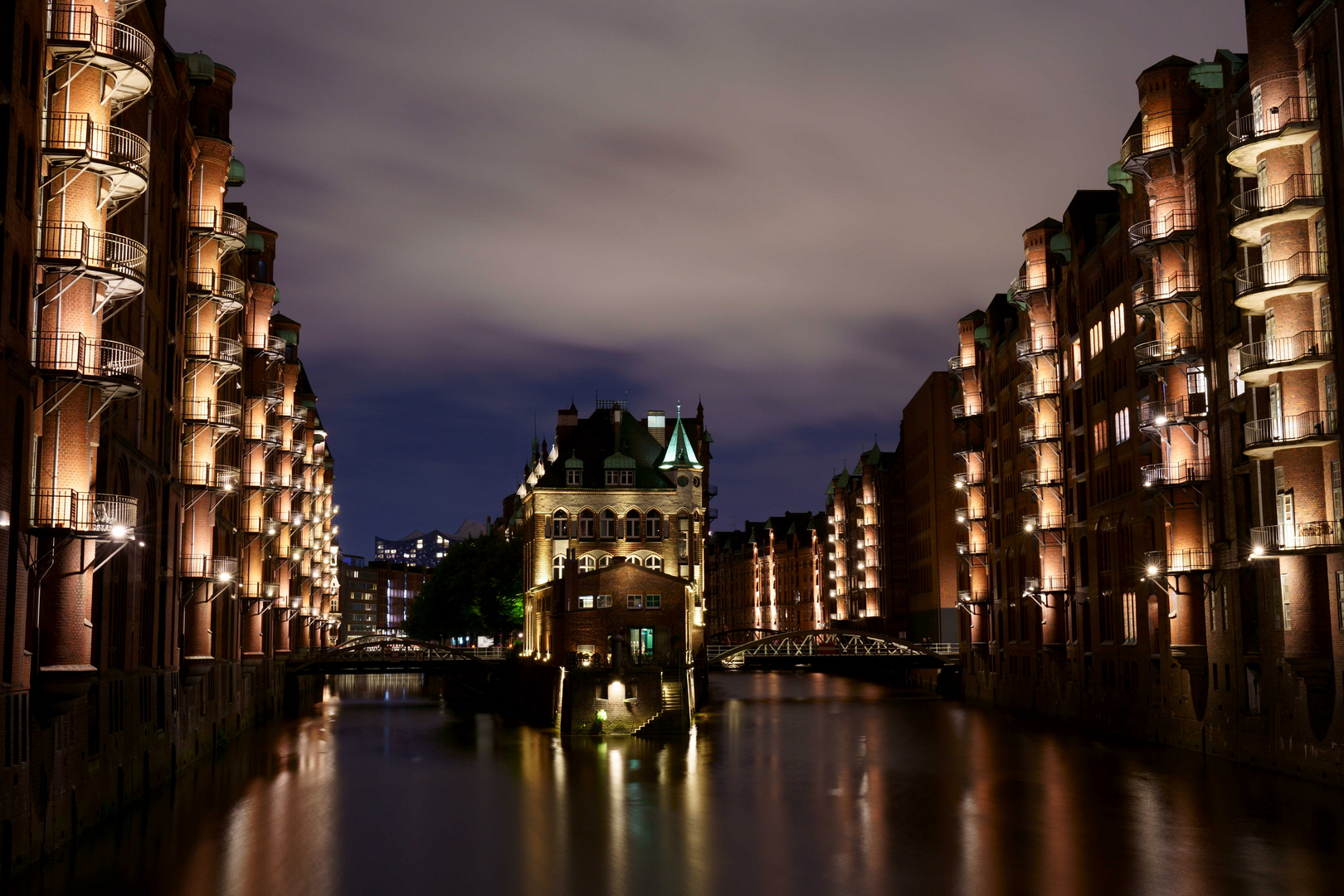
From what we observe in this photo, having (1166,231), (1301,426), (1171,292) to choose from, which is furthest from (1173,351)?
(1301,426)

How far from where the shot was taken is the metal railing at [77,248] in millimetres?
33344

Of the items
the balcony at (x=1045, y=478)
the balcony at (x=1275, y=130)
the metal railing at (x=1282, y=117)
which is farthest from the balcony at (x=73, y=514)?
the balcony at (x=1045, y=478)

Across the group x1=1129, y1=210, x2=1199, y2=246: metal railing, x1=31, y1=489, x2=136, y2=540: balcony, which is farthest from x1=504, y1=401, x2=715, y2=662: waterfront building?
x1=31, y1=489, x2=136, y2=540: balcony

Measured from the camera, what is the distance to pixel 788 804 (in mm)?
48938

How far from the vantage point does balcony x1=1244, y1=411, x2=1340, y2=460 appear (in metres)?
43.9

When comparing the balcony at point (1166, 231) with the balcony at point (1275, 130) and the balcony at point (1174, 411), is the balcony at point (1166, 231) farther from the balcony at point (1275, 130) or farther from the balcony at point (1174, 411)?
the balcony at point (1275, 130)

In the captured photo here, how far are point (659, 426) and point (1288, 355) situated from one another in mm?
64281

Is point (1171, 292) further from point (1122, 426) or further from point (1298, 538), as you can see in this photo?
point (1298, 538)

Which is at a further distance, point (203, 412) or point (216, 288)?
point (216, 288)

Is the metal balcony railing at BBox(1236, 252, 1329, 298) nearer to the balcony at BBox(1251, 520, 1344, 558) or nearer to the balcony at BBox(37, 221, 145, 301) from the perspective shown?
the balcony at BBox(1251, 520, 1344, 558)

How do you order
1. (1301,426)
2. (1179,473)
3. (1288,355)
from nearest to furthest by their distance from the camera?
(1301,426)
(1288,355)
(1179,473)

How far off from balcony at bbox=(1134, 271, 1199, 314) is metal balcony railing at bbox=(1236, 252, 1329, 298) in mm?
7470

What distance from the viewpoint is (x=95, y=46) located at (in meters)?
34.1

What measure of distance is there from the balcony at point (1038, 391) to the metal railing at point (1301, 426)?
3236cm
